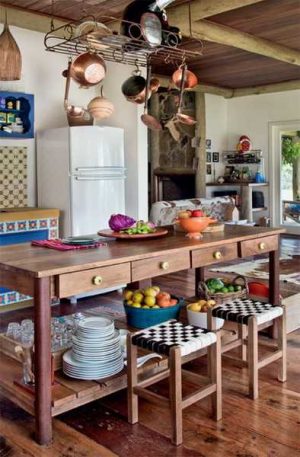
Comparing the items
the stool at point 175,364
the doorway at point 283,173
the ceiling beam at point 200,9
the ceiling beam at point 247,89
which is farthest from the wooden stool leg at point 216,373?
the doorway at point 283,173

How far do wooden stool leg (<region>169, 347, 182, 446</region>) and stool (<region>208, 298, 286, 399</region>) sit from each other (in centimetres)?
59

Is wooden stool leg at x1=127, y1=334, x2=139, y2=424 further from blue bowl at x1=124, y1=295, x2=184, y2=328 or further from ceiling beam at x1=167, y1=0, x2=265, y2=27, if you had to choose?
ceiling beam at x1=167, y1=0, x2=265, y2=27

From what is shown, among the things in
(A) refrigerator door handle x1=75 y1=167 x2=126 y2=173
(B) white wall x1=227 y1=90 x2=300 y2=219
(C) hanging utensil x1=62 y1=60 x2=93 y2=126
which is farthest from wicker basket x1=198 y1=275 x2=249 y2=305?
(B) white wall x1=227 y1=90 x2=300 y2=219

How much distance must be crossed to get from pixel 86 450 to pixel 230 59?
605 cm

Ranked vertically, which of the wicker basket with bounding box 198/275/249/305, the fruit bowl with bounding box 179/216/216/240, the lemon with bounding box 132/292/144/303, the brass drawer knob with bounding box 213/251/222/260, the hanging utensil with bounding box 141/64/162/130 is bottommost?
the wicker basket with bounding box 198/275/249/305

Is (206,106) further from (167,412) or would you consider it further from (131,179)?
(167,412)

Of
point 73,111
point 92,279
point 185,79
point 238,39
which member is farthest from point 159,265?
point 238,39

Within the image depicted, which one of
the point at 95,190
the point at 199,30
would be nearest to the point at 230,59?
the point at 199,30

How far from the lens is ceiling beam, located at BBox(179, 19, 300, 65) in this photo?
5.07 metres

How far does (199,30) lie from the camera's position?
5062 mm

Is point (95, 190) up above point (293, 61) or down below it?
below

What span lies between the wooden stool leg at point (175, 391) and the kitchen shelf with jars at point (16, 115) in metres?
3.32

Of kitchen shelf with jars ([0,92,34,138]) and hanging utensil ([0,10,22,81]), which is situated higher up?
hanging utensil ([0,10,22,81])

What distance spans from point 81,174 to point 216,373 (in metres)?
2.82
